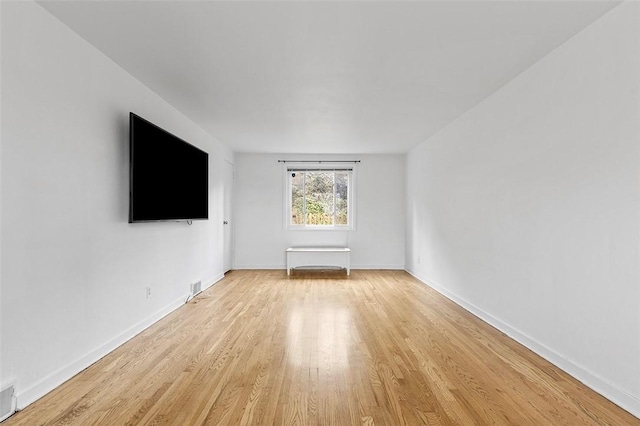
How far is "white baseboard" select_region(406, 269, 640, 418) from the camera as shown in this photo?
1988mm

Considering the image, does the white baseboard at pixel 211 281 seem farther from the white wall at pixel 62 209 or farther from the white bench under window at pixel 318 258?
the white wall at pixel 62 209

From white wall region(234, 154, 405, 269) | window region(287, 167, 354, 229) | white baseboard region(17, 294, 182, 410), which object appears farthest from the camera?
window region(287, 167, 354, 229)

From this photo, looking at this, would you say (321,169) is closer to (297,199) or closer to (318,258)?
(297,199)

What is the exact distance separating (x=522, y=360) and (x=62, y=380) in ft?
10.2

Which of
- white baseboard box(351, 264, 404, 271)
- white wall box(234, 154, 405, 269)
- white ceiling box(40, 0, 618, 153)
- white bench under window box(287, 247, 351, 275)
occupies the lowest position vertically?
white baseboard box(351, 264, 404, 271)

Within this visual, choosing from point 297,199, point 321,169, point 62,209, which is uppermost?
point 321,169

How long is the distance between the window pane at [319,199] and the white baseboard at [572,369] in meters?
3.80

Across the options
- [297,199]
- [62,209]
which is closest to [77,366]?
[62,209]

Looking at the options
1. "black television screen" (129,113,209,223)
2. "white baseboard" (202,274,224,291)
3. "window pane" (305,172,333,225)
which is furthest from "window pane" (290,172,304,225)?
"black television screen" (129,113,209,223)

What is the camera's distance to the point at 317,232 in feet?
23.4

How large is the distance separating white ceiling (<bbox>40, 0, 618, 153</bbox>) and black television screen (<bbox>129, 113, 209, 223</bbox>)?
1.62 ft

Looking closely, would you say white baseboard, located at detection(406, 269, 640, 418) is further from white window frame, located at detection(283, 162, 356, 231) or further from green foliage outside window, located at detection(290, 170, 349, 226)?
green foliage outside window, located at detection(290, 170, 349, 226)

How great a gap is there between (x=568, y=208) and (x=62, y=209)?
335 cm

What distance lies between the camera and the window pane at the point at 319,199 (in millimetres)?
7230
